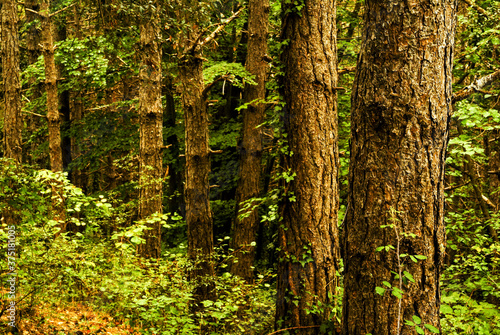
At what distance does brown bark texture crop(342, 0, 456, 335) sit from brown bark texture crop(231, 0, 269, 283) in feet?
21.7

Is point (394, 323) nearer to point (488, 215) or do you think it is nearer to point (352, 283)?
point (352, 283)

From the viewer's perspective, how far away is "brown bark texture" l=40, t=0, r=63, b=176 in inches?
397

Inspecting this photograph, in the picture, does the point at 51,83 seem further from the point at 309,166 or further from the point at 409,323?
the point at 409,323

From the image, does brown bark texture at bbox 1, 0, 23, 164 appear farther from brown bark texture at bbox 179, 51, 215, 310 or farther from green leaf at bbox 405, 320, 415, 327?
green leaf at bbox 405, 320, 415, 327

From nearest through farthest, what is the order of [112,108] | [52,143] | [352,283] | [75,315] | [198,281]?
[352,283], [75,315], [198,281], [52,143], [112,108]

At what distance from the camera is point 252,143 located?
30.3 ft

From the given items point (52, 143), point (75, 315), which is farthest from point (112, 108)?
point (75, 315)

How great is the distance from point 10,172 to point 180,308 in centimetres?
286

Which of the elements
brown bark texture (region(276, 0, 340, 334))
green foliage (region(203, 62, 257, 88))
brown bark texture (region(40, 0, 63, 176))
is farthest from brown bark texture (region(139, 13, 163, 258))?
brown bark texture (region(276, 0, 340, 334))

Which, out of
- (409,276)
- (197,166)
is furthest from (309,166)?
(197,166)

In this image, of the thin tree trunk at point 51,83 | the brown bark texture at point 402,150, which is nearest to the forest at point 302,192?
the brown bark texture at point 402,150

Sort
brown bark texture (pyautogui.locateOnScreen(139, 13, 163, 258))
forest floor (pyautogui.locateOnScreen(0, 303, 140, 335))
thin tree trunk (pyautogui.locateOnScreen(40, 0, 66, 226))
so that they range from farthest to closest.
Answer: thin tree trunk (pyautogui.locateOnScreen(40, 0, 66, 226)), brown bark texture (pyautogui.locateOnScreen(139, 13, 163, 258)), forest floor (pyautogui.locateOnScreen(0, 303, 140, 335))

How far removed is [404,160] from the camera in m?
2.33

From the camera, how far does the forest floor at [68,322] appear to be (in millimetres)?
4895
